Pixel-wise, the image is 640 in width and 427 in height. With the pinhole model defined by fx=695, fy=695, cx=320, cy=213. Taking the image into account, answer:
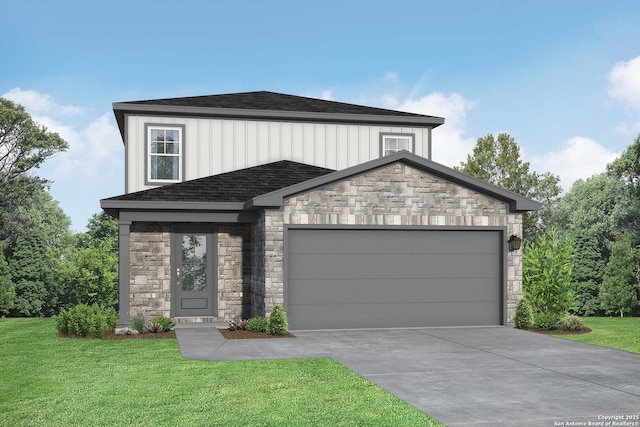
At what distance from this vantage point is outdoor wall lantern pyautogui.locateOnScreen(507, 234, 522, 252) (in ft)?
56.1

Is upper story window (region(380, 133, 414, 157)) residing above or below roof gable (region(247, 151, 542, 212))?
above

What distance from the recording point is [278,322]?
15.3 meters

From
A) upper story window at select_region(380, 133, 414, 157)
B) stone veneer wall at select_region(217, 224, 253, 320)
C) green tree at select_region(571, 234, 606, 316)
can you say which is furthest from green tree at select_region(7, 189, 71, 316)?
green tree at select_region(571, 234, 606, 316)

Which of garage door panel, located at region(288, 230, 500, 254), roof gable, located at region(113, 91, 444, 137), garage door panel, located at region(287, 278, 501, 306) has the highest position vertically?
roof gable, located at region(113, 91, 444, 137)

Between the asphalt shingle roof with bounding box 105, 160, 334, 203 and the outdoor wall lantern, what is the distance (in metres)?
5.65

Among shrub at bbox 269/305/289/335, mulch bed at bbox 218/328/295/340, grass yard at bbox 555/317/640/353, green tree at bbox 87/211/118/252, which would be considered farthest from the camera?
green tree at bbox 87/211/118/252

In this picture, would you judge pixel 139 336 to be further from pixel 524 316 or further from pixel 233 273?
pixel 524 316

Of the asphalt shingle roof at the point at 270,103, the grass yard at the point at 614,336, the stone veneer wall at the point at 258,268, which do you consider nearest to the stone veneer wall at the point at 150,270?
the stone veneer wall at the point at 258,268

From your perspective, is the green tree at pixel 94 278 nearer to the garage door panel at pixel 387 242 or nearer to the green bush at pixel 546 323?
the garage door panel at pixel 387 242

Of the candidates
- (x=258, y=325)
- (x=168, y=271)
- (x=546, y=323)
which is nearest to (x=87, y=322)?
(x=168, y=271)

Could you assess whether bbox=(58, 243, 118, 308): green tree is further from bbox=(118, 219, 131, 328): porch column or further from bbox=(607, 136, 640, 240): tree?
bbox=(607, 136, 640, 240): tree

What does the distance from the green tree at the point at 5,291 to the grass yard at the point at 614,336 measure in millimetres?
22906

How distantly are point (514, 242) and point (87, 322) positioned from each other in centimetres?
1026

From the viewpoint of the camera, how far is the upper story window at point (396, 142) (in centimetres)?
2205
